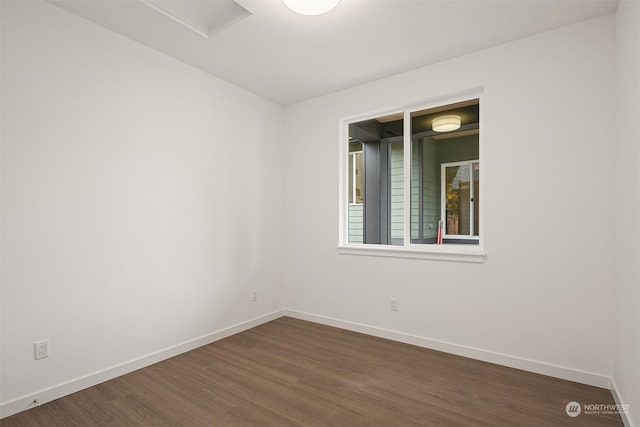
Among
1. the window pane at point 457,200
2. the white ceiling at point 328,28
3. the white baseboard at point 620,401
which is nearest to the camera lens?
the white baseboard at point 620,401

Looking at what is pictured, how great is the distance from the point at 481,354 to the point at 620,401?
92cm

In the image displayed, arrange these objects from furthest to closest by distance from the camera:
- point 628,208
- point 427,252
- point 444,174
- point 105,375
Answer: point 444,174 < point 427,252 < point 105,375 < point 628,208

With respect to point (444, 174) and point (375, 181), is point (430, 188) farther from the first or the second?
point (375, 181)

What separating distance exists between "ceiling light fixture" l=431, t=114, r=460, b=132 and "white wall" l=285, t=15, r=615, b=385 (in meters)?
0.31

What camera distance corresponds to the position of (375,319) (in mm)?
3562

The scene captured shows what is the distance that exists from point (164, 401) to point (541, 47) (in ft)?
12.4

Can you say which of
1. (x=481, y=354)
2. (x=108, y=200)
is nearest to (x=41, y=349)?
(x=108, y=200)

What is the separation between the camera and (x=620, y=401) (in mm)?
2154

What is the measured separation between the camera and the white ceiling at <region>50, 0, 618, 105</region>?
2.35m

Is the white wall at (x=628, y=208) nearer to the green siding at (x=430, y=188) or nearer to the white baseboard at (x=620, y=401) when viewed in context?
the white baseboard at (x=620, y=401)

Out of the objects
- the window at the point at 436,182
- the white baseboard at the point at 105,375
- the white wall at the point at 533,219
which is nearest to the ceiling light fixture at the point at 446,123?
the window at the point at 436,182

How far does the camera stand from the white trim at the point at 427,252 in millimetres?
2994

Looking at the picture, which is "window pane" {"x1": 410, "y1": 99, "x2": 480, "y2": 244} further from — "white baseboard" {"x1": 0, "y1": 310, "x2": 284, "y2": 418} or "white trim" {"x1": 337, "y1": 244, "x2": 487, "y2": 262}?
"white baseboard" {"x1": 0, "y1": 310, "x2": 284, "y2": 418}

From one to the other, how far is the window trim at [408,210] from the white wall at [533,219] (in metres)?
0.06
